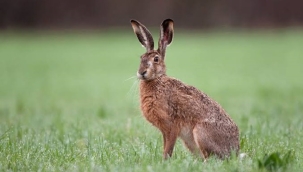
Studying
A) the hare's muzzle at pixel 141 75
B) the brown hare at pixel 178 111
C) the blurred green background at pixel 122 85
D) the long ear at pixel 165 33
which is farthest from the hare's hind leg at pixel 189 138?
the long ear at pixel 165 33

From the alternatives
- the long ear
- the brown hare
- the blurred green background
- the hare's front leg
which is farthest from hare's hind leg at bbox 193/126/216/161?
the long ear

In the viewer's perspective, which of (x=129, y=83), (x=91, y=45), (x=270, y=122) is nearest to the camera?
(x=270, y=122)

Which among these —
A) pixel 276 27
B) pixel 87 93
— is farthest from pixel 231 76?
pixel 276 27

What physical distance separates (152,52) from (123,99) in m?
6.95

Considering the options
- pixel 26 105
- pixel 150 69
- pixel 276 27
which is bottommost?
pixel 26 105

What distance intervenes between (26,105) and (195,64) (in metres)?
10.6

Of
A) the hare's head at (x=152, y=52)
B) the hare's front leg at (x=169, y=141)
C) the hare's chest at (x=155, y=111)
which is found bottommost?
the hare's front leg at (x=169, y=141)

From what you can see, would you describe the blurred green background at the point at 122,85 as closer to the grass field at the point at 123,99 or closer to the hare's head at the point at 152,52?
the grass field at the point at 123,99

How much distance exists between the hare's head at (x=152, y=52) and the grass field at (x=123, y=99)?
42 cm

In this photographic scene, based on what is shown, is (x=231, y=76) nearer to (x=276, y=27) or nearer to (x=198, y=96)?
(x=198, y=96)

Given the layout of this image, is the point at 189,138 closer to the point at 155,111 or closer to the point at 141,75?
the point at 155,111

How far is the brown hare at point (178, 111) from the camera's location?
233 inches

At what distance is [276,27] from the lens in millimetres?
33625

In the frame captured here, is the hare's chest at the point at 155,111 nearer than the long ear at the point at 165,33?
Yes
